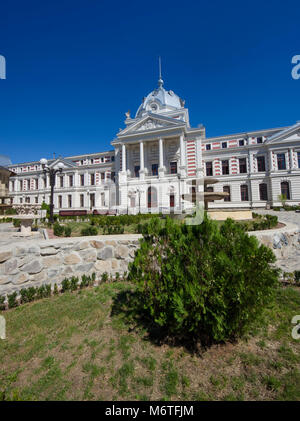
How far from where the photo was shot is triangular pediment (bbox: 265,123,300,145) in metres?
28.9

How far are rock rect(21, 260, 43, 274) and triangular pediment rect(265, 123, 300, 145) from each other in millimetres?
34466

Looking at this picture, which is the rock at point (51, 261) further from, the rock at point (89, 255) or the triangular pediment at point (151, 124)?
the triangular pediment at point (151, 124)

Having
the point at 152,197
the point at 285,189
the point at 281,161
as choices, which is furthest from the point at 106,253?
the point at 281,161

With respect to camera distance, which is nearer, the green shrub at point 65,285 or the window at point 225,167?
the green shrub at point 65,285

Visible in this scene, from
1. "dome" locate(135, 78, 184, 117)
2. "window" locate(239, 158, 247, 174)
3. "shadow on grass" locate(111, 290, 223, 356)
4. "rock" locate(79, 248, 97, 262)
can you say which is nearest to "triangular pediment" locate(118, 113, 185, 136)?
"dome" locate(135, 78, 184, 117)

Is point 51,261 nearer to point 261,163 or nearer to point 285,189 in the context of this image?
point 285,189

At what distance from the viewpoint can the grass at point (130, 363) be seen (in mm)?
2320

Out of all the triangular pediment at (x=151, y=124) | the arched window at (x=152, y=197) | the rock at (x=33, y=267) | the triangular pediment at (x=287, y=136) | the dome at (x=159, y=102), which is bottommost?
the rock at (x=33, y=267)

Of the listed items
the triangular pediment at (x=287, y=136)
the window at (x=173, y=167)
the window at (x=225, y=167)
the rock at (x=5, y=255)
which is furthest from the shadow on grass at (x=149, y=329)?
the triangular pediment at (x=287, y=136)

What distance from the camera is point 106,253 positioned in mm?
6023

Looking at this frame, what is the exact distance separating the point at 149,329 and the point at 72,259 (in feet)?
A: 10.5

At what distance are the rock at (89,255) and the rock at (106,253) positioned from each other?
125mm
